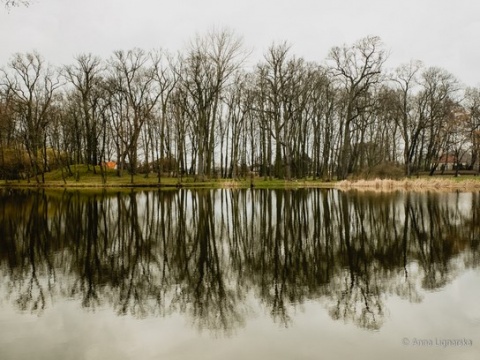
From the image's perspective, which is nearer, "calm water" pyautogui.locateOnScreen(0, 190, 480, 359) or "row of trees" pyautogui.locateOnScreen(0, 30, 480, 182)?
"calm water" pyautogui.locateOnScreen(0, 190, 480, 359)

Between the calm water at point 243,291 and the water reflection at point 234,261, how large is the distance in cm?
4

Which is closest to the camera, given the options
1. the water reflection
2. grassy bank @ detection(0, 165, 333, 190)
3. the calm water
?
the calm water

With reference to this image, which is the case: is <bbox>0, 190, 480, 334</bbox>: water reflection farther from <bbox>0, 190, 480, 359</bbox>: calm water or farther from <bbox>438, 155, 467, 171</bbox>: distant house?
<bbox>438, 155, 467, 171</bbox>: distant house

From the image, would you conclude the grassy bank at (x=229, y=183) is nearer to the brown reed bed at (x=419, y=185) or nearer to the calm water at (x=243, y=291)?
the brown reed bed at (x=419, y=185)

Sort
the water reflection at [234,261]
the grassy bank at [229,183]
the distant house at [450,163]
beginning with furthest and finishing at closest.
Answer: the distant house at [450,163] → the grassy bank at [229,183] → the water reflection at [234,261]

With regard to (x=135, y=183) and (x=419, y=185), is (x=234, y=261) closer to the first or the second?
(x=419, y=185)

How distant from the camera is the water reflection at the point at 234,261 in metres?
7.64

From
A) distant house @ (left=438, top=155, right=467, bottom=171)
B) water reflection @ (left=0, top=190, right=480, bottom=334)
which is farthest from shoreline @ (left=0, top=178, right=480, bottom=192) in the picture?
distant house @ (left=438, top=155, right=467, bottom=171)

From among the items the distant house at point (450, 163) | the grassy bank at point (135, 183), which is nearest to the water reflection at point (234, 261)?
the grassy bank at point (135, 183)

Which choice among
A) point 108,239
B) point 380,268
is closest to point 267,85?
point 108,239

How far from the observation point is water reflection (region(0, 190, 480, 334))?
764 centimetres

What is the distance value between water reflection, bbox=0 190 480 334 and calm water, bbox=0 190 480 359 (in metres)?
0.04

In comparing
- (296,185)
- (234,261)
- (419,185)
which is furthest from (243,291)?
(296,185)

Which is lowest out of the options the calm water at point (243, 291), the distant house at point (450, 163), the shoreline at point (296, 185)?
the calm water at point (243, 291)
